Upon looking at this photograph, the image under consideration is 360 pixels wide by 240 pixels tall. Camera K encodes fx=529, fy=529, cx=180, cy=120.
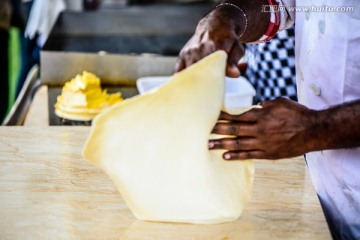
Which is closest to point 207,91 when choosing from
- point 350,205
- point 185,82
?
point 185,82

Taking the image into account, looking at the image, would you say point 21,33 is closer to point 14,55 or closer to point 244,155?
point 14,55

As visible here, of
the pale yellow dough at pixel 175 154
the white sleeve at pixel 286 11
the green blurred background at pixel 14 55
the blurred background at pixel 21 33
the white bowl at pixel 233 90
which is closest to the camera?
the pale yellow dough at pixel 175 154

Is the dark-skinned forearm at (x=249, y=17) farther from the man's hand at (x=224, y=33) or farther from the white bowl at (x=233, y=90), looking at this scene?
the white bowl at (x=233, y=90)

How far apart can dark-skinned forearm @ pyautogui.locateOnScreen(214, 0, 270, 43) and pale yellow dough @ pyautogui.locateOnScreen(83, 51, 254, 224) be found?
1.03ft

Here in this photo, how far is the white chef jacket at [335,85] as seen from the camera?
140 cm

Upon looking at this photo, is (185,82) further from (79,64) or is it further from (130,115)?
(79,64)

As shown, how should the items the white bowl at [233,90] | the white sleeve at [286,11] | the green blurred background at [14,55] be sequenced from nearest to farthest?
the white sleeve at [286,11]
the white bowl at [233,90]
the green blurred background at [14,55]

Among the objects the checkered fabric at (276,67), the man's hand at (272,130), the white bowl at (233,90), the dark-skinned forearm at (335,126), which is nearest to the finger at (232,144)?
A: the man's hand at (272,130)

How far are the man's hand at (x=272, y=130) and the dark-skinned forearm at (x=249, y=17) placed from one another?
314 millimetres

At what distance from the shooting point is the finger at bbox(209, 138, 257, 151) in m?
1.19

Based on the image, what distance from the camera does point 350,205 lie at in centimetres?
145

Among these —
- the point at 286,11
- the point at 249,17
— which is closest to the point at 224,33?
the point at 249,17

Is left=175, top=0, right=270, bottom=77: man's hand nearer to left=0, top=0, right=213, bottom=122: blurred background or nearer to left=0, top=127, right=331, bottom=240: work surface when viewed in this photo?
left=0, top=127, right=331, bottom=240: work surface

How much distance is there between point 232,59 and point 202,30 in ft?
0.42
